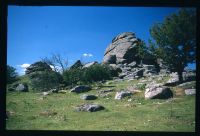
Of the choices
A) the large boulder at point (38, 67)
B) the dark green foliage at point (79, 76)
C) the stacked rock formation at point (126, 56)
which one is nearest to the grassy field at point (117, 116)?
the dark green foliage at point (79, 76)

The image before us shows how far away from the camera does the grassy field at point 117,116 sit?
593 inches

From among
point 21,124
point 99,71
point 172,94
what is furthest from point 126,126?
point 99,71

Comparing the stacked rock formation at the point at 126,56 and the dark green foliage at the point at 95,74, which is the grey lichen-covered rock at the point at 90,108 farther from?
the stacked rock formation at the point at 126,56

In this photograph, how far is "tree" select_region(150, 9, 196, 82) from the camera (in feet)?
118

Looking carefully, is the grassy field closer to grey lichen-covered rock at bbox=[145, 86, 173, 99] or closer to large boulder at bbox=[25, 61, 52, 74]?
grey lichen-covered rock at bbox=[145, 86, 173, 99]

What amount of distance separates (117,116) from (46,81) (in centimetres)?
2593

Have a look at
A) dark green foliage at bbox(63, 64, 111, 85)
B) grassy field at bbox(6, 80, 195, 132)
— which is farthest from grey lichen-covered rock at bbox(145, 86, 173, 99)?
dark green foliage at bbox(63, 64, 111, 85)

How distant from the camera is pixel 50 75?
4341cm

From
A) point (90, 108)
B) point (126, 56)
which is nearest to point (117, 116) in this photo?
point (90, 108)

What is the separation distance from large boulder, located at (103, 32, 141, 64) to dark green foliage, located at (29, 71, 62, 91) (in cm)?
3169

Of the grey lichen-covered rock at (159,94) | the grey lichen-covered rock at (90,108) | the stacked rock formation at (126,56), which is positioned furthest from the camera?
the stacked rock formation at (126,56)

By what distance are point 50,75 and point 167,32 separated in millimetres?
19697

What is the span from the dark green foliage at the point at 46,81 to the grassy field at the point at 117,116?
17.2m
